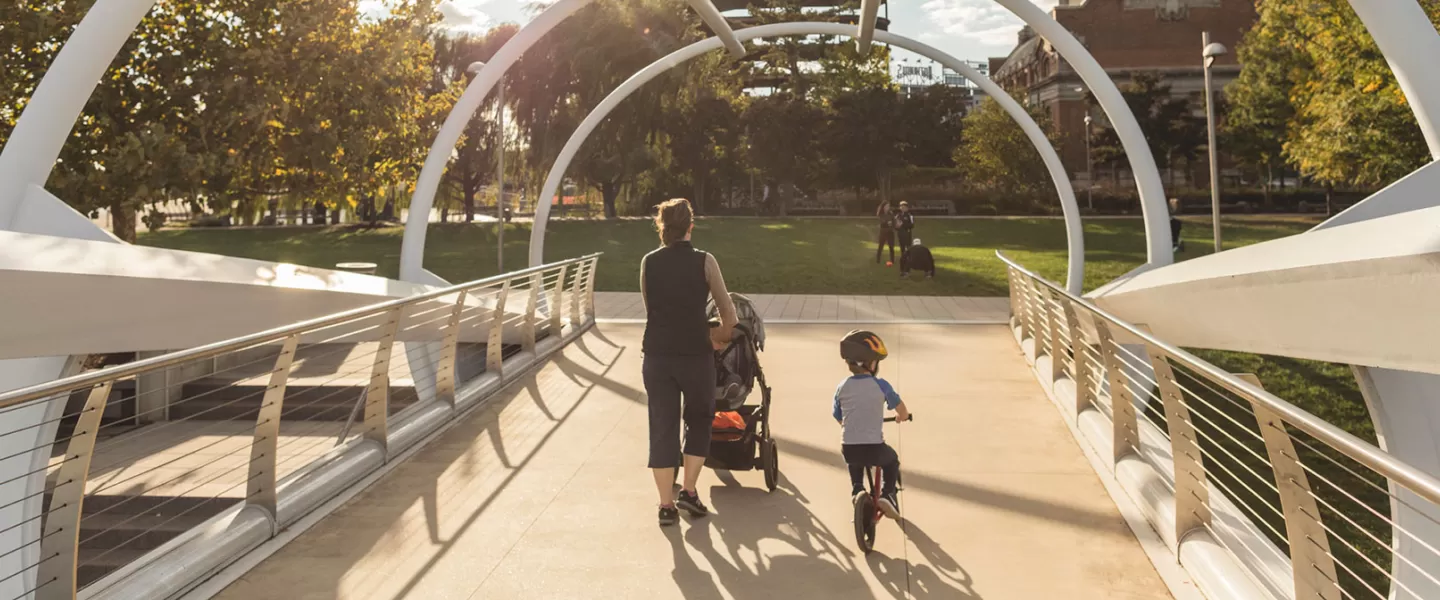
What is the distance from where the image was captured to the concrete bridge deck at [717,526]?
4828mm

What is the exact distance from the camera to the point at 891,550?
5.34 metres

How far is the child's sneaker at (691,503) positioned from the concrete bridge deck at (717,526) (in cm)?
9

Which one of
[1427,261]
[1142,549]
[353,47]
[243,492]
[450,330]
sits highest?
[353,47]

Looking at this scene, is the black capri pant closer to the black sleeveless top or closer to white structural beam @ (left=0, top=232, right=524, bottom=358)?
the black sleeveless top

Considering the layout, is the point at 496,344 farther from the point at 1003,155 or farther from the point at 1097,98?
the point at 1003,155

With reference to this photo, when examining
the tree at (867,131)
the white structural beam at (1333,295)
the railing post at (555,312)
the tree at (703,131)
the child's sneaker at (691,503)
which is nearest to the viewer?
the white structural beam at (1333,295)

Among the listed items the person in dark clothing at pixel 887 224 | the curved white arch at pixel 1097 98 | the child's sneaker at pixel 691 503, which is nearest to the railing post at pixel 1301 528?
the child's sneaker at pixel 691 503

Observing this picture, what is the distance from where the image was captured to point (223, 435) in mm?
10945

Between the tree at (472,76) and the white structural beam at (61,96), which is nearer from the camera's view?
the white structural beam at (61,96)

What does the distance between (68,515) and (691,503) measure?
9.59 feet

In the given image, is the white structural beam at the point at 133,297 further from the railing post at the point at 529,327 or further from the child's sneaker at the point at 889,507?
the child's sneaker at the point at 889,507

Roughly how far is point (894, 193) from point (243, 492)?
175ft

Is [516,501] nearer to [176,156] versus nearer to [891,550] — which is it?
[891,550]

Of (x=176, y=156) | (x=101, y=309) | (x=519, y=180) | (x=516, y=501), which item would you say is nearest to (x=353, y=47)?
(x=176, y=156)
